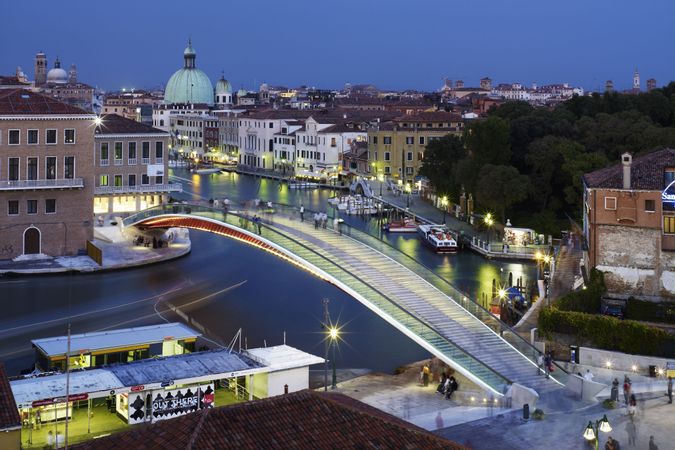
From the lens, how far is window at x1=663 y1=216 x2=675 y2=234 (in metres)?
16.5

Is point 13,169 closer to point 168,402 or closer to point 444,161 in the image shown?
point 168,402

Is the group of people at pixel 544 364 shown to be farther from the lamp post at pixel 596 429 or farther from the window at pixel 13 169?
the window at pixel 13 169

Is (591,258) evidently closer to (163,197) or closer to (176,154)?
(163,197)

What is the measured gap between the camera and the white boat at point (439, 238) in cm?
2786

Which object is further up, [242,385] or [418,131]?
[418,131]

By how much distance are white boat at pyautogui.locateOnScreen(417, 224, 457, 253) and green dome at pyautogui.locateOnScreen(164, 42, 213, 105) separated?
54.4 m

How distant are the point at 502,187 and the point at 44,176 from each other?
12.7 m

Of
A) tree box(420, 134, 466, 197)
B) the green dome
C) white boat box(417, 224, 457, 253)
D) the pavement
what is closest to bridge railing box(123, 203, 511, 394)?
the pavement

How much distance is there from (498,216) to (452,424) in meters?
19.1

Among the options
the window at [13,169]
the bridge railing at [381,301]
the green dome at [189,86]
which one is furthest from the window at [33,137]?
the green dome at [189,86]

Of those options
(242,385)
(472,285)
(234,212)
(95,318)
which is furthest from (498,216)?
(242,385)

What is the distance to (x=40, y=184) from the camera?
22.5 metres

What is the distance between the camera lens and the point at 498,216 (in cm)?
3012

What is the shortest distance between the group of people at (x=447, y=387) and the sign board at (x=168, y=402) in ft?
9.31
